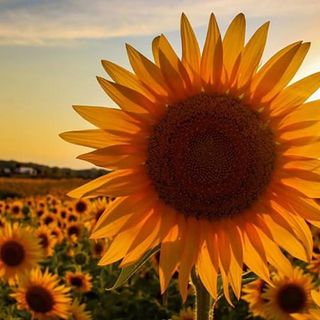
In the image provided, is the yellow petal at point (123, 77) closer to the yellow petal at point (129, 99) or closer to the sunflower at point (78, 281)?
the yellow petal at point (129, 99)

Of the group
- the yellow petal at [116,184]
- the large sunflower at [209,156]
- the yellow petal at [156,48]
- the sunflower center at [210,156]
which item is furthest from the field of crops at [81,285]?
the yellow petal at [156,48]

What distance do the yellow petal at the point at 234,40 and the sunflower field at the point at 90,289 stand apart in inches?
36.1

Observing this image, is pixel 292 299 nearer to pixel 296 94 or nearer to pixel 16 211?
pixel 296 94

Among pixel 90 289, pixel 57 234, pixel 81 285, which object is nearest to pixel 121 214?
pixel 81 285

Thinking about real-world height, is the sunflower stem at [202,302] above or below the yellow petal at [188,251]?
below

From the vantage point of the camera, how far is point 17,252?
7.92m

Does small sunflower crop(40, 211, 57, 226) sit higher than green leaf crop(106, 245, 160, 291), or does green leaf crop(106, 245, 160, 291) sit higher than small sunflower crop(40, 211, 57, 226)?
small sunflower crop(40, 211, 57, 226)

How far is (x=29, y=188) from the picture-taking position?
3272 cm

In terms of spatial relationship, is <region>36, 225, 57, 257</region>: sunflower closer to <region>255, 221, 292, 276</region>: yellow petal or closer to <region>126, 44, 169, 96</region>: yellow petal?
<region>255, 221, 292, 276</region>: yellow petal

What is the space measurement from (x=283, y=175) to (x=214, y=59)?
1.95ft

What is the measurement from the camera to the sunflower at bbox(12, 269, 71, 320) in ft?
21.9

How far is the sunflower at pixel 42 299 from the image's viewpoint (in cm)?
667

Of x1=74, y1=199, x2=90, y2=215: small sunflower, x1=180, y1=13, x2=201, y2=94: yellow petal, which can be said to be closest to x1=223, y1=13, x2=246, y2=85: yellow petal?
x1=180, y1=13, x2=201, y2=94: yellow petal

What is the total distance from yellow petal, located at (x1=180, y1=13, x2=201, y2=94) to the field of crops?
0.91 metres
